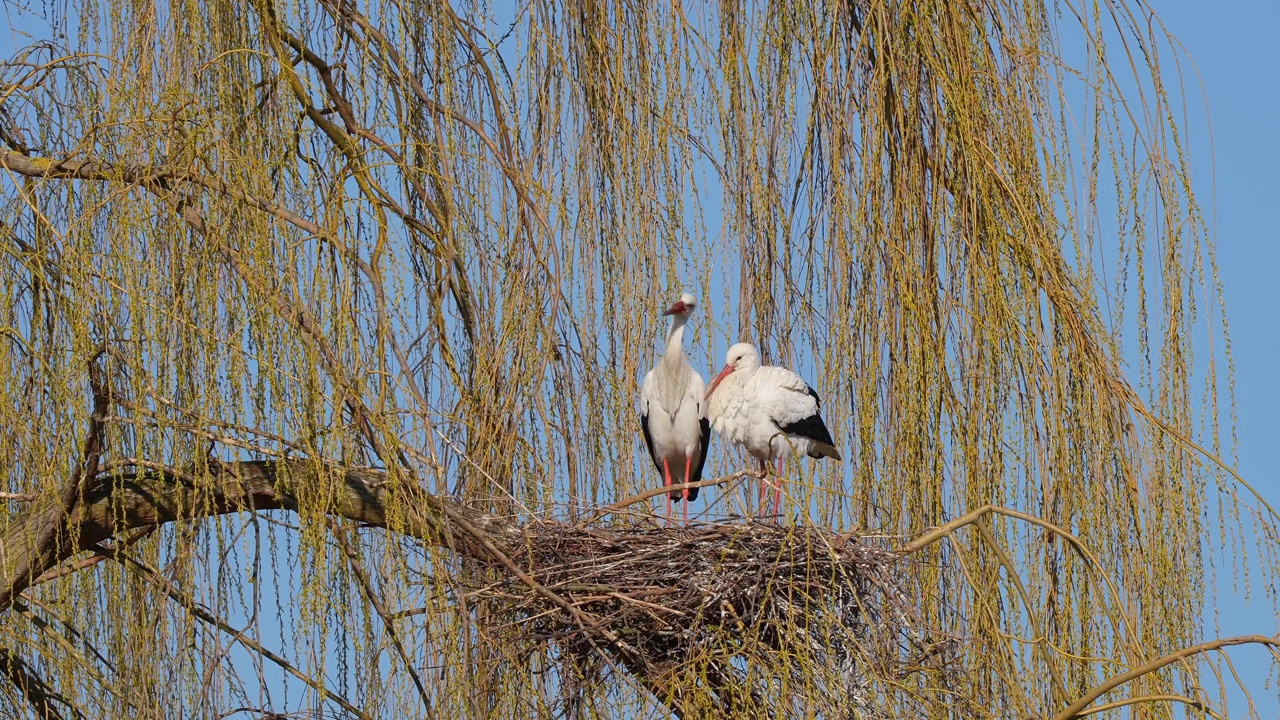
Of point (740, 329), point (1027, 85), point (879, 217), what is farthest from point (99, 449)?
point (1027, 85)

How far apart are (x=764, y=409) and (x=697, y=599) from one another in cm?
117

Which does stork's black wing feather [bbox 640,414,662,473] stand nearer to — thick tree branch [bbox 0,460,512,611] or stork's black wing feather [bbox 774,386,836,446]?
stork's black wing feather [bbox 774,386,836,446]

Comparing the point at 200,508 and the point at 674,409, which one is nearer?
the point at 200,508

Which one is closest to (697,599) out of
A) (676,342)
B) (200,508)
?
(200,508)

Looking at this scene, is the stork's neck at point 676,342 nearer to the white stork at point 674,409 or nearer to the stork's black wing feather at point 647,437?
the white stork at point 674,409

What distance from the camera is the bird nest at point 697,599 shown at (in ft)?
8.93

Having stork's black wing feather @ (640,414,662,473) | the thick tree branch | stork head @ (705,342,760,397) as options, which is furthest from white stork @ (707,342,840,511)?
the thick tree branch

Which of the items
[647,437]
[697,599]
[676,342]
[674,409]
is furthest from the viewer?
[647,437]

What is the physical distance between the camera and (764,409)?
13.7ft

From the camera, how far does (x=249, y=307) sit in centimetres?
240

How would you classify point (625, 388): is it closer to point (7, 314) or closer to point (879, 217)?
point (879, 217)

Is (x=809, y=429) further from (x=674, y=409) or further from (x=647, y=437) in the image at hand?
(x=647, y=437)

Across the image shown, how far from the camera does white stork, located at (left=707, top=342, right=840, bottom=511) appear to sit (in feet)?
13.6

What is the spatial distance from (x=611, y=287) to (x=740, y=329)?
0.27 m
